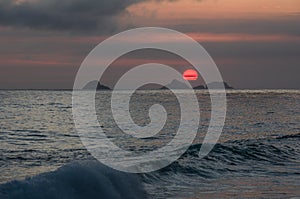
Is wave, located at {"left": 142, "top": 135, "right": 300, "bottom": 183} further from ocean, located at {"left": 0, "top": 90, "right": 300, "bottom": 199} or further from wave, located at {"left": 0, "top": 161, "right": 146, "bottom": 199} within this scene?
wave, located at {"left": 0, "top": 161, "right": 146, "bottom": 199}

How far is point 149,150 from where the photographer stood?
75.6 ft

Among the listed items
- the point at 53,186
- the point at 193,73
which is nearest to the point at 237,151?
the point at 53,186

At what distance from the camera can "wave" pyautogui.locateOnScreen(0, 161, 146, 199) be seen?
11.2 metres

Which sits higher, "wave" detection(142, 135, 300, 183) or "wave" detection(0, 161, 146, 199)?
"wave" detection(0, 161, 146, 199)

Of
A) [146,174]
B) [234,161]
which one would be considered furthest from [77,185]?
[234,161]

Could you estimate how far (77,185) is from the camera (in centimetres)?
1264

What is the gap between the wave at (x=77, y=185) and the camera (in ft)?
36.8

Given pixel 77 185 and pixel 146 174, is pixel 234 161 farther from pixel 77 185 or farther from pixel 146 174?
pixel 77 185

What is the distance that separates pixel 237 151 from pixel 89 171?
1122 cm

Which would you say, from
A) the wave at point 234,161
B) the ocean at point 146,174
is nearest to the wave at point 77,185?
the ocean at point 146,174

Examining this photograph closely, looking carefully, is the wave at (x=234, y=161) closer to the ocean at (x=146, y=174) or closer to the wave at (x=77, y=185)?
the ocean at (x=146, y=174)

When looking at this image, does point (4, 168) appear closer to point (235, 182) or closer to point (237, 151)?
point (235, 182)

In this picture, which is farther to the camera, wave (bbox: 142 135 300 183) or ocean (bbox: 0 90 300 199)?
wave (bbox: 142 135 300 183)

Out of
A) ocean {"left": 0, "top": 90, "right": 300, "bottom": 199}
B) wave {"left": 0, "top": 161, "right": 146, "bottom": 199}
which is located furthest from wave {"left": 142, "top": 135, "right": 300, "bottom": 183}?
wave {"left": 0, "top": 161, "right": 146, "bottom": 199}
